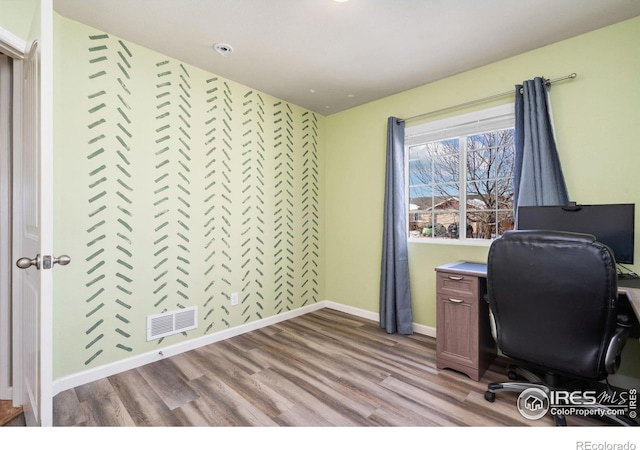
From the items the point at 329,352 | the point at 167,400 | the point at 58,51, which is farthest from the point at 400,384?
the point at 58,51

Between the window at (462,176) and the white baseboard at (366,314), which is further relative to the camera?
the white baseboard at (366,314)

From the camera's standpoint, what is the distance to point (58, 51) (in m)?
1.98

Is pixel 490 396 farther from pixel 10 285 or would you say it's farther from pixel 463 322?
pixel 10 285

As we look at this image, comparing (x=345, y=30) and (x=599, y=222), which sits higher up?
(x=345, y=30)

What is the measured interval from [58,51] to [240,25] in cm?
124

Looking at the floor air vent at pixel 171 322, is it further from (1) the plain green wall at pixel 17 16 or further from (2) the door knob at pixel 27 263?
(1) the plain green wall at pixel 17 16

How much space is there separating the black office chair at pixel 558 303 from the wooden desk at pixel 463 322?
1.39 feet

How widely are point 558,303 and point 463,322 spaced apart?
2.68 feet

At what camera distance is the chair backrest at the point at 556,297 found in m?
1.40

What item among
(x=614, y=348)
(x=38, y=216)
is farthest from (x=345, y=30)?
(x=614, y=348)

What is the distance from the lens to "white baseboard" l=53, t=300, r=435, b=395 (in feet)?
6.74

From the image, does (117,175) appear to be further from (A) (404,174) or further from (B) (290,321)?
(A) (404,174)
